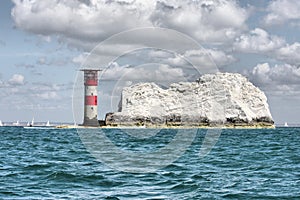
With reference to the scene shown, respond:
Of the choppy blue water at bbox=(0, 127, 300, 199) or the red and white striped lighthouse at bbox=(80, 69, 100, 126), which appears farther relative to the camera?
the red and white striped lighthouse at bbox=(80, 69, 100, 126)

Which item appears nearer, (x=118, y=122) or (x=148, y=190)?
(x=148, y=190)

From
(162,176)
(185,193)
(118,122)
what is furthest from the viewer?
(118,122)

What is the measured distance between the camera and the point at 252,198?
66.9 ft

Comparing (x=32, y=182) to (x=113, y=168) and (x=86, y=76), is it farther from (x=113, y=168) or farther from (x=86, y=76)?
(x=86, y=76)

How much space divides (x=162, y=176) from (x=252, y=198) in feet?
22.7

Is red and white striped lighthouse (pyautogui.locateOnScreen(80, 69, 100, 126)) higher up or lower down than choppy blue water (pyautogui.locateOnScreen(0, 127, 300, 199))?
higher up

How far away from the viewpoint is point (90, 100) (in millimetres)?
153250

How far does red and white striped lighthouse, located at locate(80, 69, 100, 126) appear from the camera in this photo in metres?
154

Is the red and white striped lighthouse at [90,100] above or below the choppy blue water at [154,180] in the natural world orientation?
above

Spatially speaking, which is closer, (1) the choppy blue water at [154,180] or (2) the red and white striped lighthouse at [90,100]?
(1) the choppy blue water at [154,180]

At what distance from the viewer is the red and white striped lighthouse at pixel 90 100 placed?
504ft

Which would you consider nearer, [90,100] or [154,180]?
[154,180]

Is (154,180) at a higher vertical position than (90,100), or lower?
lower

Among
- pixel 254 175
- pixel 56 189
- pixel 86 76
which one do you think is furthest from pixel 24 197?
pixel 86 76
